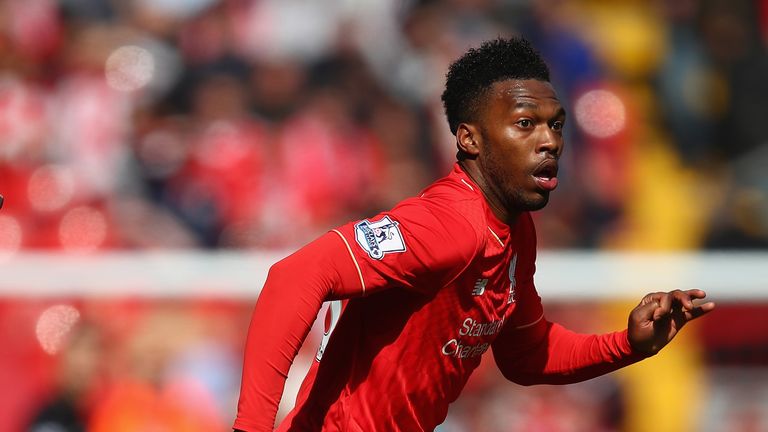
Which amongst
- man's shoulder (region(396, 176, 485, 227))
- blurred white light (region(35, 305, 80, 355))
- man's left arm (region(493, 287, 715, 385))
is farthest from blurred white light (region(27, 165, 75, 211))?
man's shoulder (region(396, 176, 485, 227))

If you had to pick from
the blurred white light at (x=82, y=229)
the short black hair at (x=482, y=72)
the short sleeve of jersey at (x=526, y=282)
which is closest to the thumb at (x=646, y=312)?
the short sleeve of jersey at (x=526, y=282)

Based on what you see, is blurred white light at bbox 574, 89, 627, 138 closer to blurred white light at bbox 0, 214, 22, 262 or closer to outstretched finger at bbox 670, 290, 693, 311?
blurred white light at bbox 0, 214, 22, 262

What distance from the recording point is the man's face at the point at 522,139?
3355 mm

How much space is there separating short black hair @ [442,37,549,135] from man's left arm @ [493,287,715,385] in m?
0.83

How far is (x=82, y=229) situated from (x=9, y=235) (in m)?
0.48

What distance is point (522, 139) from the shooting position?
336 centimetres

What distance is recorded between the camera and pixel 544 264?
7148mm

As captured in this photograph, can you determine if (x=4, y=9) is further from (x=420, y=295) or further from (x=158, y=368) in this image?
(x=420, y=295)

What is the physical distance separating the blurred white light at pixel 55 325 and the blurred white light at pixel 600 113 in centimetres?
364

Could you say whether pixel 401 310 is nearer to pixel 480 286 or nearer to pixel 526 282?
pixel 480 286

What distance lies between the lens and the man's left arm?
355 cm

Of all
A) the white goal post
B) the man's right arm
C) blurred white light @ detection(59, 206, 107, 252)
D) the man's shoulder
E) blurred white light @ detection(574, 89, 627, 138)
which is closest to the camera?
the man's right arm

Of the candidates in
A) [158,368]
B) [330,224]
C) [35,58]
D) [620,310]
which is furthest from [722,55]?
[35,58]

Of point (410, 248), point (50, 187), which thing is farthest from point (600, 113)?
point (410, 248)
